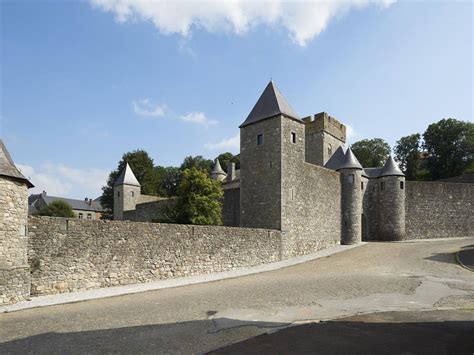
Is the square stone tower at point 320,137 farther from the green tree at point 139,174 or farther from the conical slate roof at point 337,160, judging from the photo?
the green tree at point 139,174

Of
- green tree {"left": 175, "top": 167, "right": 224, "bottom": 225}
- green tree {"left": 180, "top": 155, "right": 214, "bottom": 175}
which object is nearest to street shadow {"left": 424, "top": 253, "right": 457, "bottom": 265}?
green tree {"left": 175, "top": 167, "right": 224, "bottom": 225}

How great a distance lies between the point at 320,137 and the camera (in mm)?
34094

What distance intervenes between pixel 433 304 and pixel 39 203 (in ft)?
198

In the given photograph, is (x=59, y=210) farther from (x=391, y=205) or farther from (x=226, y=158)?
(x=226, y=158)

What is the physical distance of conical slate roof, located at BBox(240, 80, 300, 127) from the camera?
815 inches

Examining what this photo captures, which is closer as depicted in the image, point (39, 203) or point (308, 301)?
point (308, 301)

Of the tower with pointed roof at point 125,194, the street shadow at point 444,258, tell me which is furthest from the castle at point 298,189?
the tower with pointed roof at point 125,194

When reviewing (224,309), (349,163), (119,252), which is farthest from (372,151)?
(224,309)

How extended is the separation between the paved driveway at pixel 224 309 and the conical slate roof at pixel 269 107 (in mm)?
9352

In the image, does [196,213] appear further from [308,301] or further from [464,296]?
[464,296]

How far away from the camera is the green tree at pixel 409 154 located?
48031 mm

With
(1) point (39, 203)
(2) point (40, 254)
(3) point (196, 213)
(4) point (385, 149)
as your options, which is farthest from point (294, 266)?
(1) point (39, 203)

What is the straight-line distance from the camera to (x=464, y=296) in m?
10.2

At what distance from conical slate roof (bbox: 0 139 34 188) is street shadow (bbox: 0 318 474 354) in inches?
209
